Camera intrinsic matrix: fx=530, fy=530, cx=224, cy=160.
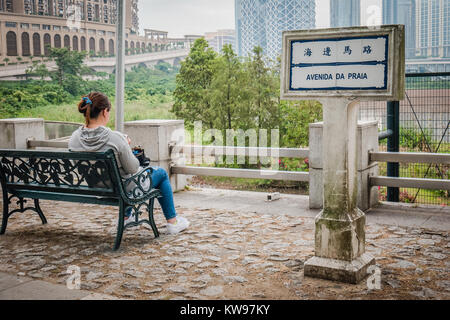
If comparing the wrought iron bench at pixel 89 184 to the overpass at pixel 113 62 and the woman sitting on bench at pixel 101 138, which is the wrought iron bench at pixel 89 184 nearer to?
the woman sitting on bench at pixel 101 138

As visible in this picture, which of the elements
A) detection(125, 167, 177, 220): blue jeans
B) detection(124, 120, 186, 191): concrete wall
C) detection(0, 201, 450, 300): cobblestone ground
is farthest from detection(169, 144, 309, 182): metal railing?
detection(125, 167, 177, 220): blue jeans

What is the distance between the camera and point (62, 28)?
2828cm

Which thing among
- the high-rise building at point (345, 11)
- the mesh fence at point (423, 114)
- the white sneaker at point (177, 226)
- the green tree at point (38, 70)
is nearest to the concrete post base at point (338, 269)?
the white sneaker at point (177, 226)

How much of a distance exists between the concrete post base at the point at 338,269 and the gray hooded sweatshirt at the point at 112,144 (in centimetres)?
218

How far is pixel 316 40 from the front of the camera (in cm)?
428

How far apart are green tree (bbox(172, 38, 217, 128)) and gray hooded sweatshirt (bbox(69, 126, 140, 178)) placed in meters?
17.3

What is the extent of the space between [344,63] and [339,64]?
4 centimetres

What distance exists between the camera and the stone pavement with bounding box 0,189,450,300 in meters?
4.14

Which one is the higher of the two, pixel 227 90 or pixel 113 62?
pixel 113 62

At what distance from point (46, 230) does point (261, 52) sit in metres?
15.9

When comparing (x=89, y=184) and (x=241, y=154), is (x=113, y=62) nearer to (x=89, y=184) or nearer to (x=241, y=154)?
(x=241, y=154)

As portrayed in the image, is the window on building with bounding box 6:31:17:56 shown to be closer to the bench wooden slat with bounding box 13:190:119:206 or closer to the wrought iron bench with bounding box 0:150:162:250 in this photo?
the wrought iron bench with bounding box 0:150:162:250

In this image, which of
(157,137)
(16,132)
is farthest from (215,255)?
(16,132)
